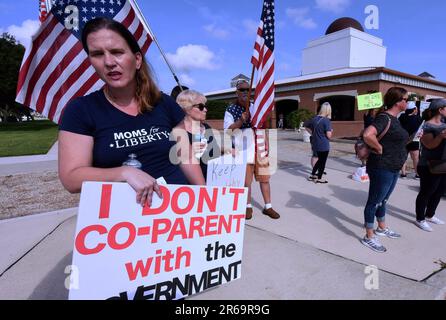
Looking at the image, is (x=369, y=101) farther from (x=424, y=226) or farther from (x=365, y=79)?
(x=365, y=79)

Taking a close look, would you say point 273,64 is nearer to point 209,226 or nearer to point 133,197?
point 209,226

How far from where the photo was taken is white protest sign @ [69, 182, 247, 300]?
1.46 meters

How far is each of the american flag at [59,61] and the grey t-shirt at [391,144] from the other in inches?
130

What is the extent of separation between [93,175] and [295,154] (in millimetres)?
11258

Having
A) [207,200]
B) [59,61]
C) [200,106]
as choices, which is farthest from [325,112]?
[207,200]

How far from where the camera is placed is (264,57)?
434 cm

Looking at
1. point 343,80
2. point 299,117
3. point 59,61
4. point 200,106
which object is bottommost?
point 200,106

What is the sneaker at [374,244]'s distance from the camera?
3416 mm

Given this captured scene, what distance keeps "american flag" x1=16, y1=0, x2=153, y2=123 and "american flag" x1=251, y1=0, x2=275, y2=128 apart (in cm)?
188

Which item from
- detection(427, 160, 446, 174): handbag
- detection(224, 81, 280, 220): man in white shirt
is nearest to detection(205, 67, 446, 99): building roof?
detection(427, 160, 446, 174): handbag

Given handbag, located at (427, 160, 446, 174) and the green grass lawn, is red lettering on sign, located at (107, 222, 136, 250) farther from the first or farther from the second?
the green grass lawn

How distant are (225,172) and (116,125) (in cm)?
248

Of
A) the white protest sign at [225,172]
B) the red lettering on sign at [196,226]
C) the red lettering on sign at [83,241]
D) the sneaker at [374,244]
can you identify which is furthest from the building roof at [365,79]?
the red lettering on sign at [83,241]
